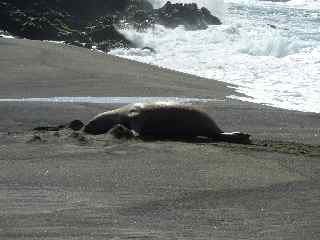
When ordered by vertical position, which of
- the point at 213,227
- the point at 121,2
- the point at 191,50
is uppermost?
the point at 121,2

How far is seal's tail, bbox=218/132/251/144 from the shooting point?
6.74 metres

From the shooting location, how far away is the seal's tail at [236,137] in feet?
22.1

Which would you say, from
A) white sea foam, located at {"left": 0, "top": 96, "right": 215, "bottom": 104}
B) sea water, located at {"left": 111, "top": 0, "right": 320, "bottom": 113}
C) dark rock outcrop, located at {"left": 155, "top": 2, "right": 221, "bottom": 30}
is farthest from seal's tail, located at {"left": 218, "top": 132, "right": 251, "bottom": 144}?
dark rock outcrop, located at {"left": 155, "top": 2, "right": 221, "bottom": 30}

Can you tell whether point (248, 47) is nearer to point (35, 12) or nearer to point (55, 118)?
point (35, 12)

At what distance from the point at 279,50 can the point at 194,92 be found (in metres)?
10.3

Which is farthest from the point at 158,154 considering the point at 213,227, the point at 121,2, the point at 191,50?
the point at 121,2

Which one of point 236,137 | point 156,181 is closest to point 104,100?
point 236,137

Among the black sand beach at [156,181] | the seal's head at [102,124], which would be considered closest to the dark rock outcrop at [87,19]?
the black sand beach at [156,181]

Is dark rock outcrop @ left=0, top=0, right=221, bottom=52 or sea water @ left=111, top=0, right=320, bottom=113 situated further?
dark rock outcrop @ left=0, top=0, right=221, bottom=52

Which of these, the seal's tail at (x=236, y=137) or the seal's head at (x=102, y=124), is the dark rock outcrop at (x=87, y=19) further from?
the seal's tail at (x=236, y=137)

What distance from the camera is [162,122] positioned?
22.3 feet

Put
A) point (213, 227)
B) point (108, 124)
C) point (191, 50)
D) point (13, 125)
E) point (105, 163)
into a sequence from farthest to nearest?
point (191, 50) → point (13, 125) → point (108, 124) → point (105, 163) → point (213, 227)

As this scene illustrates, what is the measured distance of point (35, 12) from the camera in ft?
79.7

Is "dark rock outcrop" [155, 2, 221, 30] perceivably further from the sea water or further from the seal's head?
the seal's head
